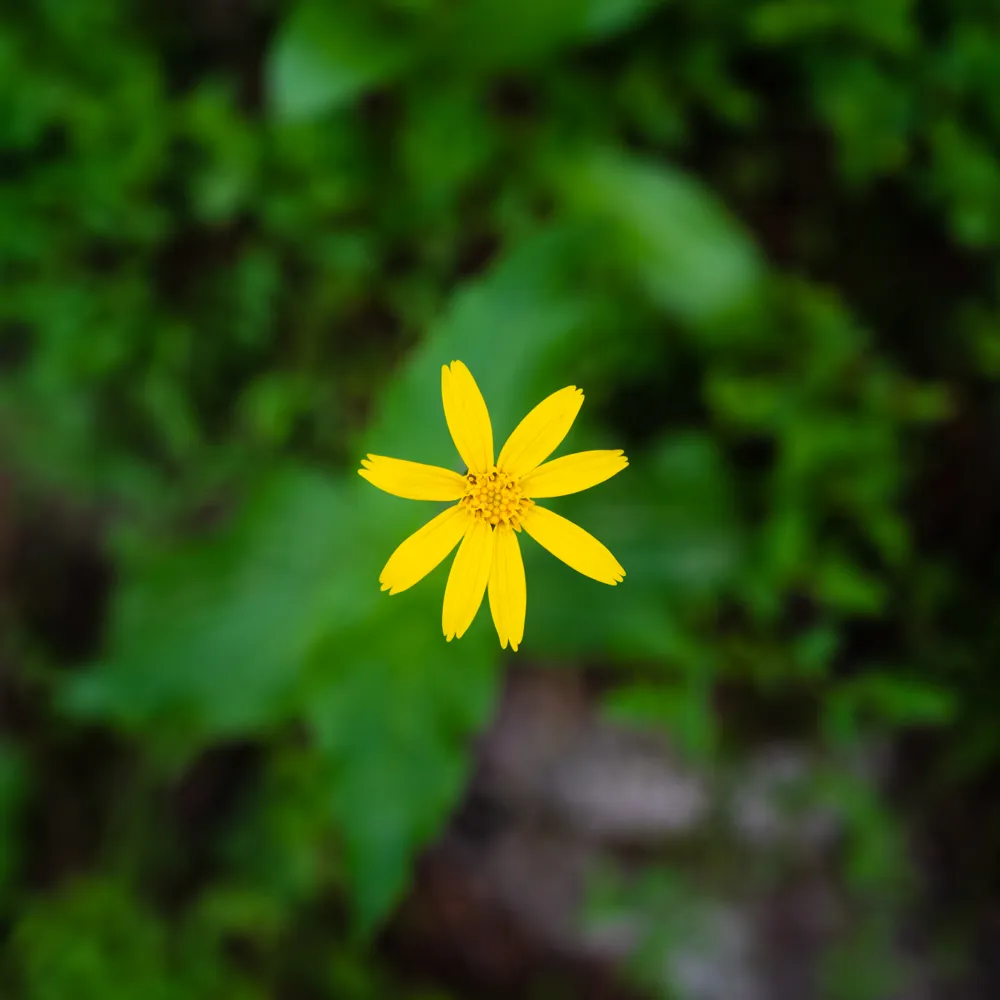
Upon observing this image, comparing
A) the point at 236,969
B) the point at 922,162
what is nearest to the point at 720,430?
the point at 922,162

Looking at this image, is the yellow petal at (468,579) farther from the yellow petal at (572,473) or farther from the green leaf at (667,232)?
the green leaf at (667,232)

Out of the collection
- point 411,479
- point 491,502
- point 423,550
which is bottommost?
point 423,550

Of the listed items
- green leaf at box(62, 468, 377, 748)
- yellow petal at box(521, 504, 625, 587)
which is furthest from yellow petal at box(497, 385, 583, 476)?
green leaf at box(62, 468, 377, 748)

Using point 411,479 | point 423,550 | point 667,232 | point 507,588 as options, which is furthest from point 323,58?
point 507,588

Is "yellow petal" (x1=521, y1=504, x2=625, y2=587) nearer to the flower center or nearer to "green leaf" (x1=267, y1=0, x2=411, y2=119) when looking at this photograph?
the flower center

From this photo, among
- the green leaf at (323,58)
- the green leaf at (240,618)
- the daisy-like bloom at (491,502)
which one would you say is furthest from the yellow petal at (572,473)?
the green leaf at (323,58)

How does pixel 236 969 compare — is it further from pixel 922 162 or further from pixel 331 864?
pixel 922 162

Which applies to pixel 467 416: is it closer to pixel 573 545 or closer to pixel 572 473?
pixel 572 473
